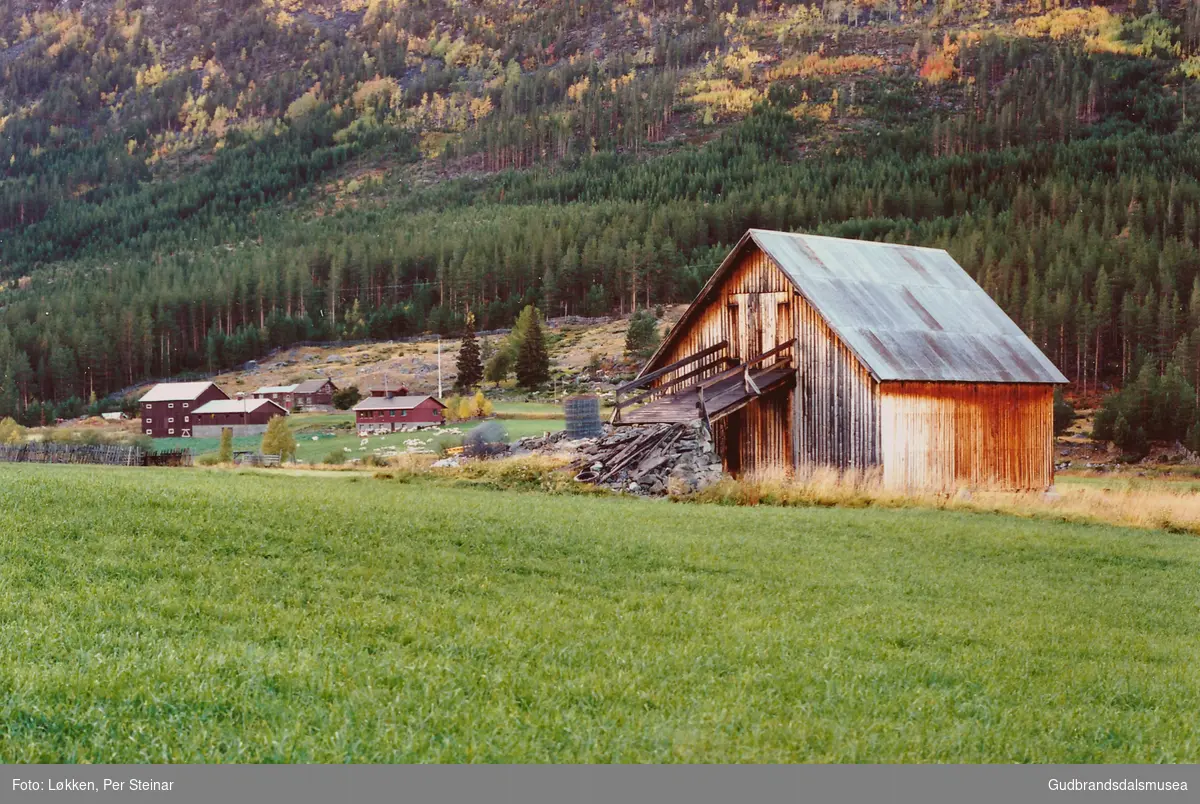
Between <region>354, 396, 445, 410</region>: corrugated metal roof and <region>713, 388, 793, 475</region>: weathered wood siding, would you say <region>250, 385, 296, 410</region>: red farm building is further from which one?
<region>713, 388, 793, 475</region>: weathered wood siding

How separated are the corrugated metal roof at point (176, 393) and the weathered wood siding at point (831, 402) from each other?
59466 mm

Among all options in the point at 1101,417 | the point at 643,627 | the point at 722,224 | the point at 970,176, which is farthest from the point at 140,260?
the point at 643,627

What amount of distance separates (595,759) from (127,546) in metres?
9.39

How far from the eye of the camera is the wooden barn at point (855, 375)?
121 feet

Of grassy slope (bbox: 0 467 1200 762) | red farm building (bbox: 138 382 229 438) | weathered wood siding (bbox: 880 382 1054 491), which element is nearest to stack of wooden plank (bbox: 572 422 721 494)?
weathered wood siding (bbox: 880 382 1054 491)

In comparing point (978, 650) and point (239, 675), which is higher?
point (239, 675)

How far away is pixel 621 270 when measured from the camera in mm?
132625

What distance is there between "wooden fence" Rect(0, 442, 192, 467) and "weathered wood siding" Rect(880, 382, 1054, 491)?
120ft

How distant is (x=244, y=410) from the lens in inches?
3305

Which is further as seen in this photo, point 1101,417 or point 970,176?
point 970,176

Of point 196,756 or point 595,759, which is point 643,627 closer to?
point 595,759

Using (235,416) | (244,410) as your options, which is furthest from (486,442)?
(244,410)

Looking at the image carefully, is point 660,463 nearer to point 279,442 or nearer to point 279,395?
point 279,442

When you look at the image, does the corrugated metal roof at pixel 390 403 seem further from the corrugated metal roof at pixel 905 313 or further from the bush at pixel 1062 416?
the bush at pixel 1062 416
